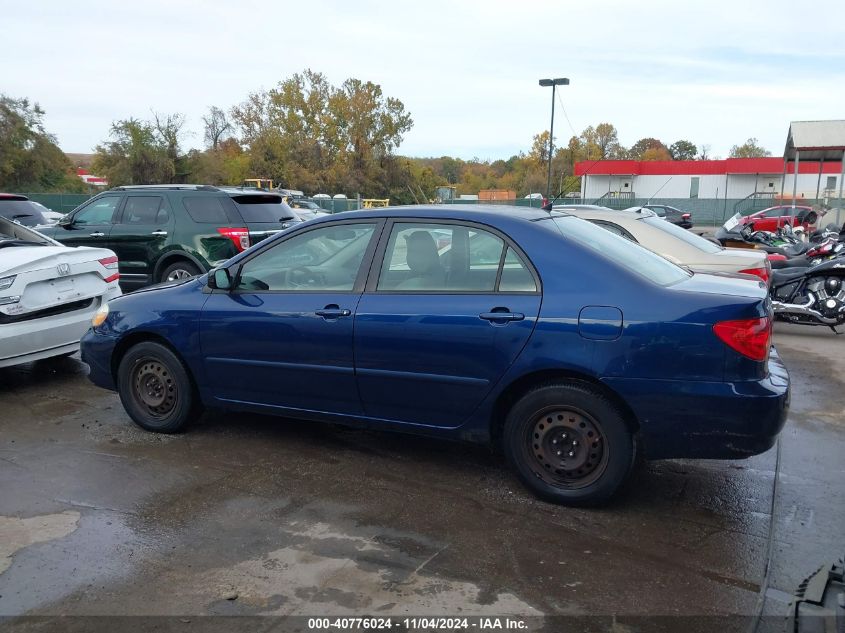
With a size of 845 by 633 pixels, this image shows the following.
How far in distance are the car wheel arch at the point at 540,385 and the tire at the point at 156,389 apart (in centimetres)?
231

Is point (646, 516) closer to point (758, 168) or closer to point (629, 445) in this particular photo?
point (629, 445)

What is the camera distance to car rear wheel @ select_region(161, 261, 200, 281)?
10.7 meters

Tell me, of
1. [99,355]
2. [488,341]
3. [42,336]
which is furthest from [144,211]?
[488,341]

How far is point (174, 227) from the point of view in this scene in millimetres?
10547

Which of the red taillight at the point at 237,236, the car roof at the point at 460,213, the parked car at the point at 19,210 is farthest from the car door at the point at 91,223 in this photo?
the car roof at the point at 460,213

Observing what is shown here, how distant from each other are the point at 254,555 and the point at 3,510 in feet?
5.50

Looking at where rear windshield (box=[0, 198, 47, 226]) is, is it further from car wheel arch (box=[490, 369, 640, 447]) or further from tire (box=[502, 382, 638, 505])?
tire (box=[502, 382, 638, 505])

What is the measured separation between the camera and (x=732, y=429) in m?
3.71

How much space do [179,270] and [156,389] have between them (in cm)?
581

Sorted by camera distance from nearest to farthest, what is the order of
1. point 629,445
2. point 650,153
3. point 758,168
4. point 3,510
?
point 629,445 → point 3,510 → point 758,168 → point 650,153

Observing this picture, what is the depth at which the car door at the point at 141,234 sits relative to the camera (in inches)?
419

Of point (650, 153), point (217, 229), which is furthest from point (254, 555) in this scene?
point (650, 153)

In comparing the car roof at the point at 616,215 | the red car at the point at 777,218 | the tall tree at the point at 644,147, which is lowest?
the red car at the point at 777,218

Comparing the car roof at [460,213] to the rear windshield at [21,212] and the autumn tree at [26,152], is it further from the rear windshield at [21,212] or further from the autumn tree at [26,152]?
the autumn tree at [26,152]
